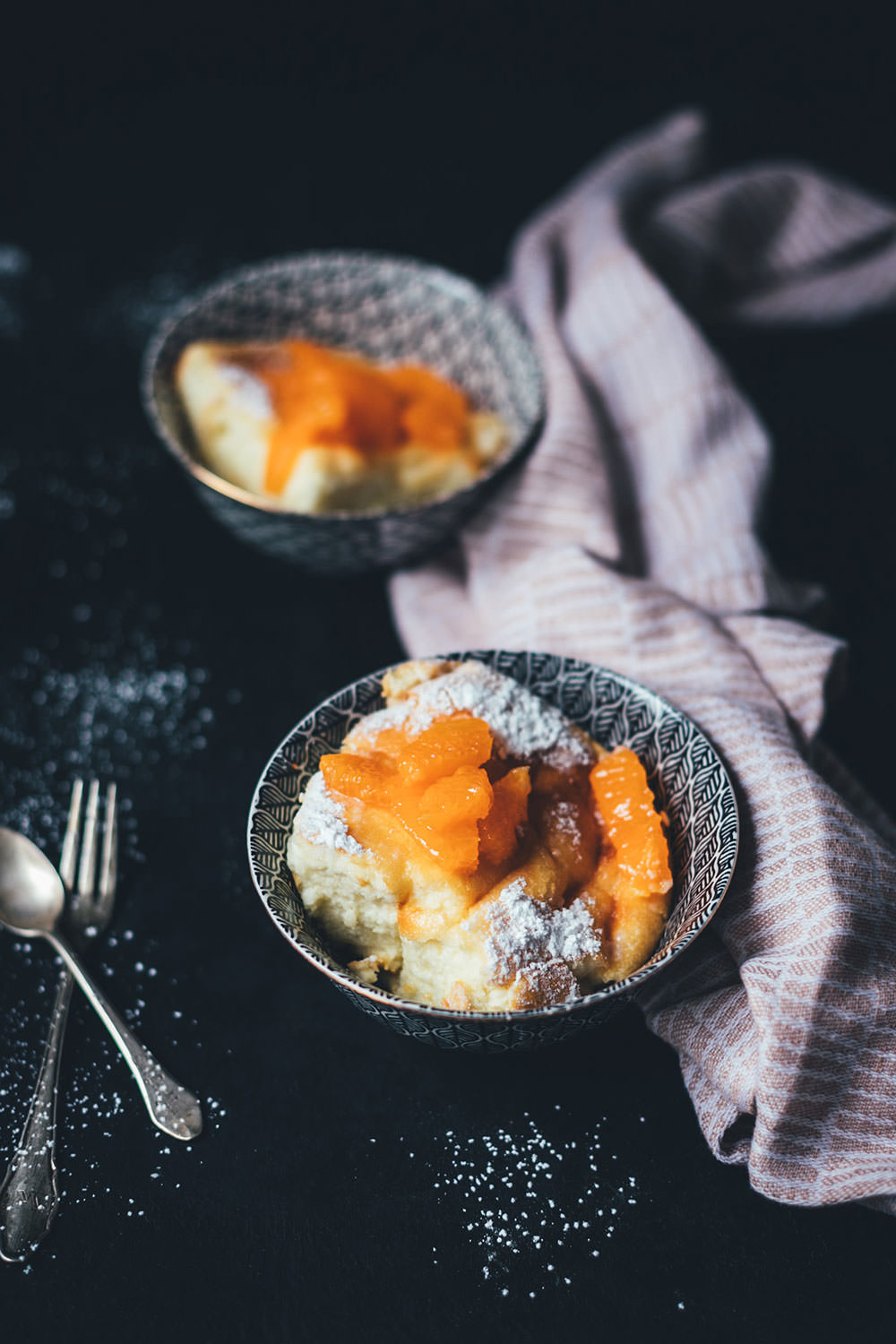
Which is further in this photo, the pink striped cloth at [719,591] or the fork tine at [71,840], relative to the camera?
the fork tine at [71,840]

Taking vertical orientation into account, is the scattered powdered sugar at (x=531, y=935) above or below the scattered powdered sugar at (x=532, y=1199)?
above

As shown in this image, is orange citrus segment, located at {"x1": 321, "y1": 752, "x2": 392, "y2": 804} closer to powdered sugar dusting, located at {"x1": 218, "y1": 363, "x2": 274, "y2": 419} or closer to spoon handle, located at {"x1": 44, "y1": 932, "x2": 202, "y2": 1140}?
spoon handle, located at {"x1": 44, "y1": 932, "x2": 202, "y2": 1140}

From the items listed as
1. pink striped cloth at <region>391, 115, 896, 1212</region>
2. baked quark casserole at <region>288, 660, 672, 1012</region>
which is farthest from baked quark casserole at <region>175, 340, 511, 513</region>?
baked quark casserole at <region>288, 660, 672, 1012</region>

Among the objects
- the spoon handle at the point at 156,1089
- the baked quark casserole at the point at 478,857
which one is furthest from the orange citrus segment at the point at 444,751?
the spoon handle at the point at 156,1089

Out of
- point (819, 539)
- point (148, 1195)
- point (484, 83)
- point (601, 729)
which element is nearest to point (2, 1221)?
point (148, 1195)

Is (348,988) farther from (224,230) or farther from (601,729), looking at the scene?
(224,230)

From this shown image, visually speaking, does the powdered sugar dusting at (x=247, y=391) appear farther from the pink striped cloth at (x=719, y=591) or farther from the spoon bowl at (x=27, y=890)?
the spoon bowl at (x=27, y=890)

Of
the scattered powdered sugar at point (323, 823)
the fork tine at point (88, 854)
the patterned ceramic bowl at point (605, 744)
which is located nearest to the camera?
the patterned ceramic bowl at point (605, 744)
